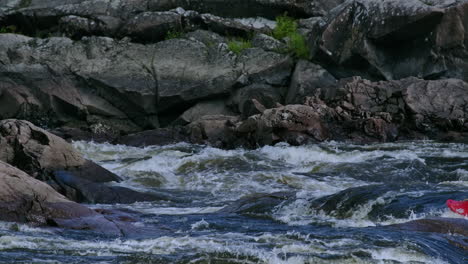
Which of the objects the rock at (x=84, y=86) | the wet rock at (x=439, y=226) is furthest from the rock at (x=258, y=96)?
the wet rock at (x=439, y=226)

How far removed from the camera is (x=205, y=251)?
5895 millimetres

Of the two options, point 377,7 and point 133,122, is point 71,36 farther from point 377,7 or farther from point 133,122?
point 377,7

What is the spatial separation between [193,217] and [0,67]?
11.6 metres

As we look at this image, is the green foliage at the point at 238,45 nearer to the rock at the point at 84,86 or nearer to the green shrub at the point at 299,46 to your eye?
the green shrub at the point at 299,46

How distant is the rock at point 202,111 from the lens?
17781 mm

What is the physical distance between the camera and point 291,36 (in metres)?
18.7

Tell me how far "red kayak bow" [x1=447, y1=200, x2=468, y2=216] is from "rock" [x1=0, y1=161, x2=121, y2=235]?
318 cm

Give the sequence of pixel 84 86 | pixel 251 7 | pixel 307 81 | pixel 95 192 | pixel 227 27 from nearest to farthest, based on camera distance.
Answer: pixel 95 192 → pixel 307 81 → pixel 84 86 → pixel 227 27 → pixel 251 7

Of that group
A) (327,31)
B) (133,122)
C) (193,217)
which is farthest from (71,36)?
(193,217)

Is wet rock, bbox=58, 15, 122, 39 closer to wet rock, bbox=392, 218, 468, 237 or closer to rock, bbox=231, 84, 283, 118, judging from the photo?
rock, bbox=231, 84, 283, 118

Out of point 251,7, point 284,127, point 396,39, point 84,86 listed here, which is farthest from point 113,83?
point 396,39

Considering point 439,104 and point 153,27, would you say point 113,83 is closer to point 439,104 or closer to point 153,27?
point 153,27

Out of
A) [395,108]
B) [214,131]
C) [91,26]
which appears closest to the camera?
[395,108]

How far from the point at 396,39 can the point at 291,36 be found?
280 cm
